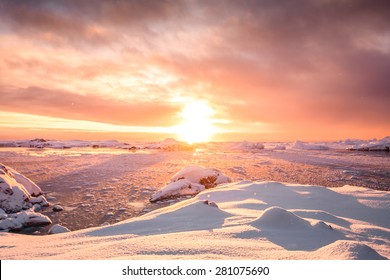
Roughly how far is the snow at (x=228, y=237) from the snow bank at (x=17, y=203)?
1370 mm

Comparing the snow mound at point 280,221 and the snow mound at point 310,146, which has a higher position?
the snow mound at point 310,146

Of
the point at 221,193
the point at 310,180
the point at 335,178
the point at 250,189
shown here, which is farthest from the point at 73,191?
the point at 335,178

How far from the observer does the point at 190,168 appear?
10562 mm

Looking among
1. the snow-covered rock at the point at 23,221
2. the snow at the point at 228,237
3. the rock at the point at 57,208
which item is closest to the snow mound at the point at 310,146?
the snow at the point at 228,237

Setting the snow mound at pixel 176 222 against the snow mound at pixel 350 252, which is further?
the snow mound at pixel 176 222

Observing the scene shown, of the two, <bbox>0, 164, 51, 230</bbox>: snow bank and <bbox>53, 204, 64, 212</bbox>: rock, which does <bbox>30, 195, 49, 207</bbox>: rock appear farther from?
<bbox>53, 204, 64, 212</bbox>: rock

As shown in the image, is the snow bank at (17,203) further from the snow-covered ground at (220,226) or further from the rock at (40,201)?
the snow-covered ground at (220,226)

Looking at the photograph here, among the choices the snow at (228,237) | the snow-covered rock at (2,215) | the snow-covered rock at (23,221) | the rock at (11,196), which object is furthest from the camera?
the rock at (11,196)

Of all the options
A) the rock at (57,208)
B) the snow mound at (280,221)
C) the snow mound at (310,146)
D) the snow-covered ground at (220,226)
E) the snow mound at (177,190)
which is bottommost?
the rock at (57,208)

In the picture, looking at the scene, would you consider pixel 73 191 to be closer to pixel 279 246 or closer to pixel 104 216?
pixel 104 216

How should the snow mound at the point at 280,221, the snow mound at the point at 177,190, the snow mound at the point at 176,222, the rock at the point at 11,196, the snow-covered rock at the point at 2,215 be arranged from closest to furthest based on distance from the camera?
the snow mound at the point at 280,221 < the snow mound at the point at 176,222 < the snow-covered rock at the point at 2,215 < the rock at the point at 11,196 < the snow mound at the point at 177,190

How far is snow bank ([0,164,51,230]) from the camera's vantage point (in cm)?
521

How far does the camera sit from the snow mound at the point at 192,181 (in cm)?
831
